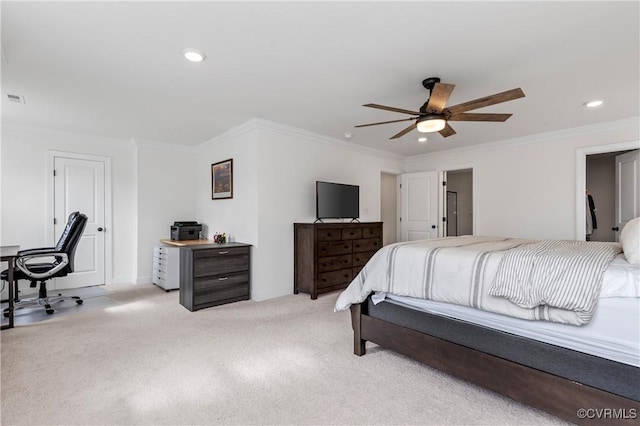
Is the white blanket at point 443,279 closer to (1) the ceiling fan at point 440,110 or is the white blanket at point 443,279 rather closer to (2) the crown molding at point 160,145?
(1) the ceiling fan at point 440,110

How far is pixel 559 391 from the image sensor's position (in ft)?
4.98

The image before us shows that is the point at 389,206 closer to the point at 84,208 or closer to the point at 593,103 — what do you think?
the point at 593,103

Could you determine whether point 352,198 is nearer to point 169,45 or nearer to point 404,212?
point 404,212

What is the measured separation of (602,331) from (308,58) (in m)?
2.41

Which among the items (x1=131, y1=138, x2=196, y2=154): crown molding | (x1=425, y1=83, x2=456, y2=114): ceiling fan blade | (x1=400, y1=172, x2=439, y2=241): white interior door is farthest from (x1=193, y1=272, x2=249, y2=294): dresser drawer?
(x1=400, y1=172, x2=439, y2=241): white interior door

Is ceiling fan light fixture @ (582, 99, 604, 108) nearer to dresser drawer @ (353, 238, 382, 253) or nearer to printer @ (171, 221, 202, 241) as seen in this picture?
dresser drawer @ (353, 238, 382, 253)

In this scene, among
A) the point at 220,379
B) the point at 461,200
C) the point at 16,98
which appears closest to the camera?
the point at 220,379

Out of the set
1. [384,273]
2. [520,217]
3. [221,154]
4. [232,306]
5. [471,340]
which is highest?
[221,154]

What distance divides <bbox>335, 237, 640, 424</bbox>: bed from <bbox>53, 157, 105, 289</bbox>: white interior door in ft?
15.2

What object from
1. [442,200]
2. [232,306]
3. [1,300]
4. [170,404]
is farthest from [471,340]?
[1,300]

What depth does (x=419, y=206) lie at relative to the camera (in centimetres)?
579

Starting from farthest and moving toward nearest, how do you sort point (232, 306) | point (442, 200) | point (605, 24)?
point (442, 200) → point (232, 306) → point (605, 24)

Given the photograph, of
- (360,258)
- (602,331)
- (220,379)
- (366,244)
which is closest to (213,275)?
(220,379)

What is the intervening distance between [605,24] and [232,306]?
4.03 m
